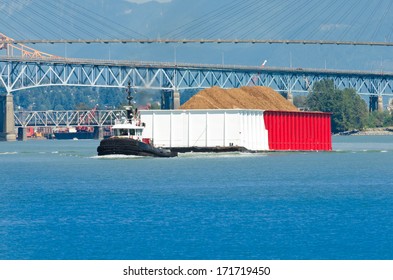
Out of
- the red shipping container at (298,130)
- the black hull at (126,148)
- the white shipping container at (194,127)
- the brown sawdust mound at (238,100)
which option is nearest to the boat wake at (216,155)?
the white shipping container at (194,127)

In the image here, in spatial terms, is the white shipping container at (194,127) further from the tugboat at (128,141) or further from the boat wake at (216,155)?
the tugboat at (128,141)

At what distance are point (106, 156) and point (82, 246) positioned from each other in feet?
193

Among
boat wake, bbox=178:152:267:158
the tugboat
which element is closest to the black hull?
the tugboat

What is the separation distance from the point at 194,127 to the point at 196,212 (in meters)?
57.4

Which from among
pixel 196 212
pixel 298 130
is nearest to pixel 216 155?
pixel 298 130

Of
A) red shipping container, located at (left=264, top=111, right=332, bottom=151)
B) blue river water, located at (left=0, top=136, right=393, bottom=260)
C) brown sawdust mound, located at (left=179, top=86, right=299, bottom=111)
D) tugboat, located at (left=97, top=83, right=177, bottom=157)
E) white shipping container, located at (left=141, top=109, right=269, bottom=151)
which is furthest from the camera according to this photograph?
red shipping container, located at (left=264, top=111, right=332, bottom=151)

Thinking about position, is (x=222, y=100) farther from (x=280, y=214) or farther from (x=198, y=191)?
(x=280, y=214)

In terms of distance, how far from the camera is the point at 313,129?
12744 cm

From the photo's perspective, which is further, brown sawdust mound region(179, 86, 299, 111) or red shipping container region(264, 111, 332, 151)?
red shipping container region(264, 111, 332, 151)

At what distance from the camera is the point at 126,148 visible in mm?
100188

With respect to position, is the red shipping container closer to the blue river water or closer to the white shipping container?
the white shipping container

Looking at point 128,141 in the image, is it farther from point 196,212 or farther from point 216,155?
point 196,212

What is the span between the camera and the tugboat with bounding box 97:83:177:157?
10012 cm

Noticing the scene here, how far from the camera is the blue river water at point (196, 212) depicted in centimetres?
4444
